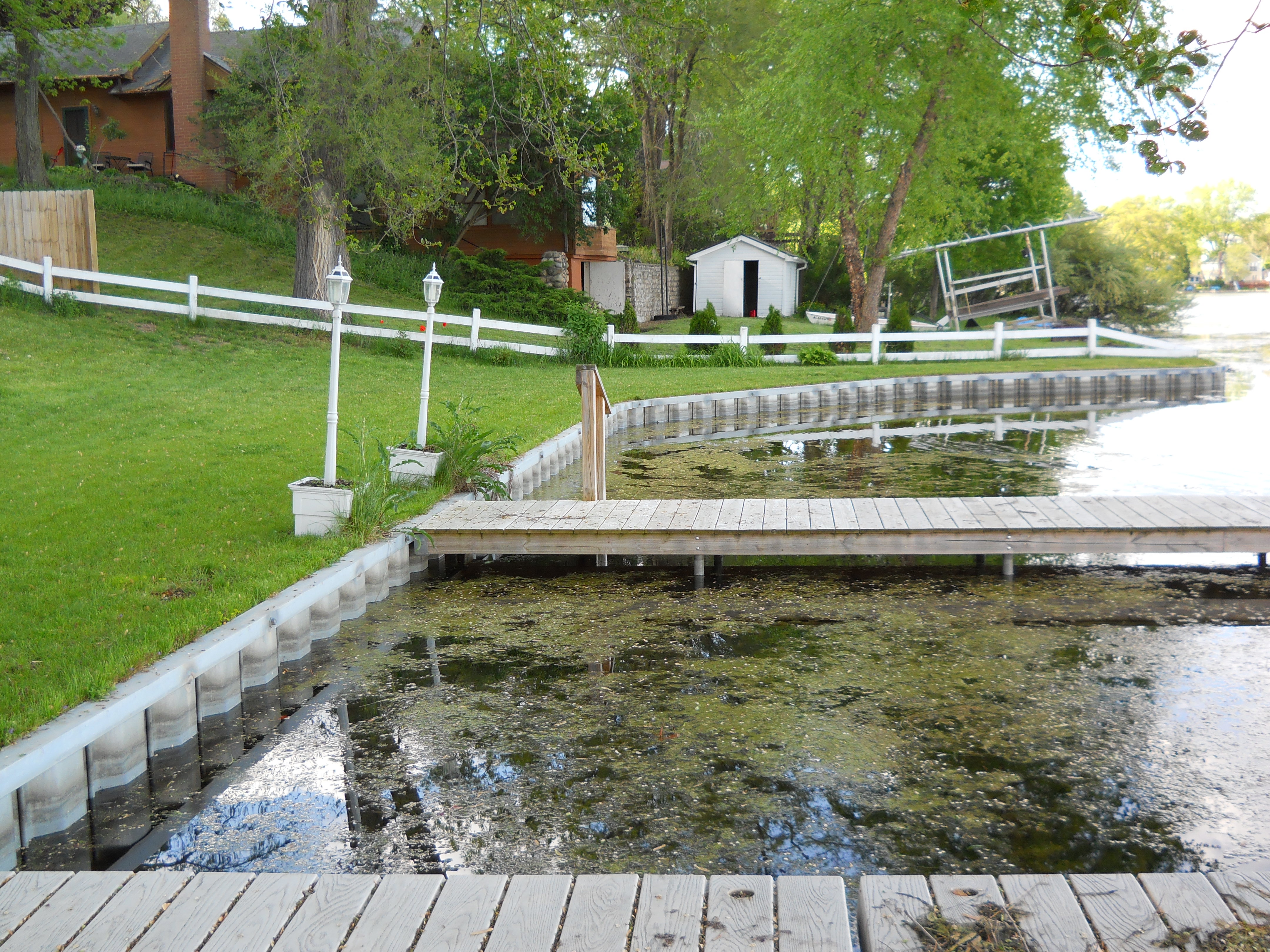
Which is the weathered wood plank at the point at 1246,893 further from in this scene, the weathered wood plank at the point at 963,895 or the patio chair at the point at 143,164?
the patio chair at the point at 143,164

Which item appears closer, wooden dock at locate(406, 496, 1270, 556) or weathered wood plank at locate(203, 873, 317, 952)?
weathered wood plank at locate(203, 873, 317, 952)

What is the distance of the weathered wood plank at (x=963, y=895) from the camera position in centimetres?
272

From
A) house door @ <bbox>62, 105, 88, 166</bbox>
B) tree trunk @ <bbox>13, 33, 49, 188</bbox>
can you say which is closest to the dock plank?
tree trunk @ <bbox>13, 33, 49, 188</bbox>

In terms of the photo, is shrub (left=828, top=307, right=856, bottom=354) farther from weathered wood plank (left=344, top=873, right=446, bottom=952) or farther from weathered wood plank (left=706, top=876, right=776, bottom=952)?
weathered wood plank (left=344, top=873, right=446, bottom=952)

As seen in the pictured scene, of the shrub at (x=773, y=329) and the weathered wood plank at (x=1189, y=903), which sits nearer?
the weathered wood plank at (x=1189, y=903)

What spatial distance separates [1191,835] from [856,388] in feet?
51.7

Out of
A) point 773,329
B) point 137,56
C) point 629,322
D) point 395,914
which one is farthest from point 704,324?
point 395,914

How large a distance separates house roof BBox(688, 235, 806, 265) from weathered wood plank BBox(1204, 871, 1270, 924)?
31760 millimetres

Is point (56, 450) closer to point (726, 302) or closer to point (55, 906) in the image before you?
point (55, 906)

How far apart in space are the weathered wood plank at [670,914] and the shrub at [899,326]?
22038 millimetres

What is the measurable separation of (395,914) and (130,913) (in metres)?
0.73

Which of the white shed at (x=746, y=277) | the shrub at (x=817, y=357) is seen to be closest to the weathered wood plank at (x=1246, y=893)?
the shrub at (x=817, y=357)

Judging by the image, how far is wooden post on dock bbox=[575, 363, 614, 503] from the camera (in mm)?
8344

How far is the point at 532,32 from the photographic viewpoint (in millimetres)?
7750
